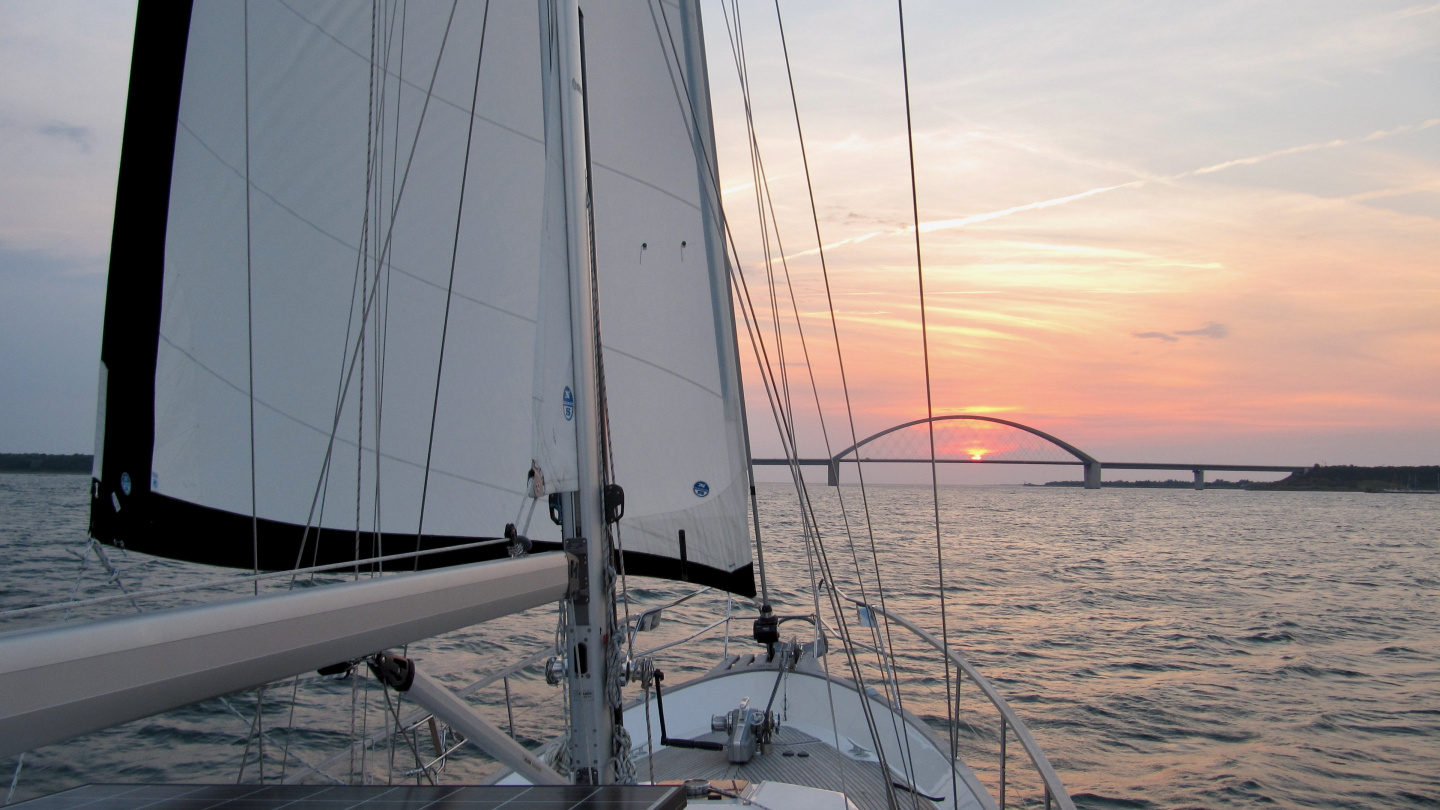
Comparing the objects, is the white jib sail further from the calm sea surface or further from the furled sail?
the calm sea surface

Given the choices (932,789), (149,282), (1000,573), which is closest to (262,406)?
(149,282)

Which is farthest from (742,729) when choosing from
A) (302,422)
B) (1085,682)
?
(1085,682)

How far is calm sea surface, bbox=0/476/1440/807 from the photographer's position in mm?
6180

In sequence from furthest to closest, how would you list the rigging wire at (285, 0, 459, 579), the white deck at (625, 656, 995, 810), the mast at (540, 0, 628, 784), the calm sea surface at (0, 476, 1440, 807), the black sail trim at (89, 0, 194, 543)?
1. the calm sea surface at (0, 476, 1440, 807)
2. the white deck at (625, 656, 995, 810)
3. the rigging wire at (285, 0, 459, 579)
4. the black sail trim at (89, 0, 194, 543)
5. the mast at (540, 0, 628, 784)

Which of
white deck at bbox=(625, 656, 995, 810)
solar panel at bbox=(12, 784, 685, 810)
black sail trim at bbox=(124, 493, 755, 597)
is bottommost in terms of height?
white deck at bbox=(625, 656, 995, 810)

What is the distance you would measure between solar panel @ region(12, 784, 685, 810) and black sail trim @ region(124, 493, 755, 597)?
160 centimetres

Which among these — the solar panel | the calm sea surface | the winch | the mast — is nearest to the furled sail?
the calm sea surface

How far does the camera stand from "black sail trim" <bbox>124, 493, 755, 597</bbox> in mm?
A: 3254

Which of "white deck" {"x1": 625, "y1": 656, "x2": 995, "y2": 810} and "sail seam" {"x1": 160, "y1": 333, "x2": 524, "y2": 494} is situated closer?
"sail seam" {"x1": 160, "y1": 333, "x2": 524, "y2": 494}

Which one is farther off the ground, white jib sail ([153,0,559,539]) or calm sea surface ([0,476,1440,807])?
white jib sail ([153,0,559,539])

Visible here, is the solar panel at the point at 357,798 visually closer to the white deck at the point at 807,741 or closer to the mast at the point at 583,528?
the mast at the point at 583,528

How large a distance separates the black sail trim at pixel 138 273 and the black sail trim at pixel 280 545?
8cm

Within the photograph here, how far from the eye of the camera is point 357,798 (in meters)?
1.43

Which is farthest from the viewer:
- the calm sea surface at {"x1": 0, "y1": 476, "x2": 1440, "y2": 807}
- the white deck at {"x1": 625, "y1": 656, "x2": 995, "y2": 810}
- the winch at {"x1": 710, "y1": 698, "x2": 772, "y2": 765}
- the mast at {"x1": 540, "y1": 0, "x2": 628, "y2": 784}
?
the calm sea surface at {"x1": 0, "y1": 476, "x2": 1440, "y2": 807}
